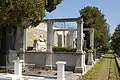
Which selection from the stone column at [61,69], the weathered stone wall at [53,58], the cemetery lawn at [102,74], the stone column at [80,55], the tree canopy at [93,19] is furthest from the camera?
the tree canopy at [93,19]

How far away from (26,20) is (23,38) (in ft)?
28.5

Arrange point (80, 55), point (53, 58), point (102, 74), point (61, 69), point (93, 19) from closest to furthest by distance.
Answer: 1. point (61, 69)
2. point (80, 55)
3. point (102, 74)
4. point (53, 58)
5. point (93, 19)

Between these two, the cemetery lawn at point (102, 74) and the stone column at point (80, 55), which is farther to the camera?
the stone column at point (80, 55)

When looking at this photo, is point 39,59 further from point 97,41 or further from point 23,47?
point 97,41

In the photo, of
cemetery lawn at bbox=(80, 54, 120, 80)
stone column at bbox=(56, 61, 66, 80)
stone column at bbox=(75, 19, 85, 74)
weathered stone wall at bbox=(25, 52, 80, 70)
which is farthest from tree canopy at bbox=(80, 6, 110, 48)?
stone column at bbox=(56, 61, 66, 80)

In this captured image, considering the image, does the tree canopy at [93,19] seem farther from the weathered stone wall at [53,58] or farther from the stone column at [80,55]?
the stone column at [80,55]

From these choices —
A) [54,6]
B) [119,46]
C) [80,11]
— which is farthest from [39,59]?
[119,46]

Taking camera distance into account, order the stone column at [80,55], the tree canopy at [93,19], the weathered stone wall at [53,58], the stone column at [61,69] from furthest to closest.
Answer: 1. the tree canopy at [93,19]
2. the weathered stone wall at [53,58]
3. the stone column at [80,55]
4. the stone column at [61,69]

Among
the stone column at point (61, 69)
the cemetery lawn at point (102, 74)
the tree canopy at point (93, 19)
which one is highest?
the tree canopy at point (93, 19)

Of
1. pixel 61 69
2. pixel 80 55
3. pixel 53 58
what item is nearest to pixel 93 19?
pixel 53 58

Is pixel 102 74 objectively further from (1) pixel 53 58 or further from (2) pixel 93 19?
(2) pixel 93 19

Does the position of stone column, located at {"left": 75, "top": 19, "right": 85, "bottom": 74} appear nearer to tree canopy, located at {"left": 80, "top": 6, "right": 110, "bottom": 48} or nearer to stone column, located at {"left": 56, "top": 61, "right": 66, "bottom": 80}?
stone column, located at {"left": 56, "top": 61, "right": 66, "bottom": 80}

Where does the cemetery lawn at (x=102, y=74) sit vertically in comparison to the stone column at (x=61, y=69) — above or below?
below

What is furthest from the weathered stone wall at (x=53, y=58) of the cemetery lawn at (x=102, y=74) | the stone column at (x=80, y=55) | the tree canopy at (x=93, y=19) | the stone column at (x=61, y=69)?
the tree canopy at (x=93, y=19)
